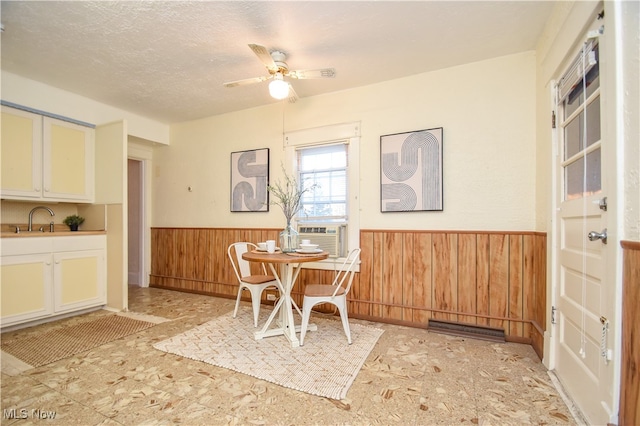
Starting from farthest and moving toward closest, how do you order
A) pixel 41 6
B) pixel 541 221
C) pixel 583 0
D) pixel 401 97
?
pixel 401 97, pixel 541 221, pixel 41 6, pixel 583 0

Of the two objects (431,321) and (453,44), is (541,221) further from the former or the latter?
(453,44)

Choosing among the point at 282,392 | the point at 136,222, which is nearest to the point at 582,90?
the point at 282,392

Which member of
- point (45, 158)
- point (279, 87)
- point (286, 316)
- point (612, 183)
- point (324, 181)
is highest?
point (279, 87)

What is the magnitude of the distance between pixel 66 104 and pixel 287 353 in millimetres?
4003

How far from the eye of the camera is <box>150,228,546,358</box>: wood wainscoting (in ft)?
8.54

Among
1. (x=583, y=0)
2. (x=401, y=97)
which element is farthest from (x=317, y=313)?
(x=583, y=0)

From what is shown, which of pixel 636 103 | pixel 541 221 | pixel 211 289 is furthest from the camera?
pixel 211 289

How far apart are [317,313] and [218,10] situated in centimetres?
312

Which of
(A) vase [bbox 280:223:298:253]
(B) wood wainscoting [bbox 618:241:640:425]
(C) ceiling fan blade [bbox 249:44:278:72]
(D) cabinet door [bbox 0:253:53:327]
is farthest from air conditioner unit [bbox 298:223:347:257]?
(D) cabinet door [bbox 0:253:53:327]

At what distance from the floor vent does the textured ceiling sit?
2.63m

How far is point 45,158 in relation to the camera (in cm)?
323

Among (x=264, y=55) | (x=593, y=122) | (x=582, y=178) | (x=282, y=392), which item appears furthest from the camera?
(x=264, y=55)

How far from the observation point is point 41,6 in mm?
2111

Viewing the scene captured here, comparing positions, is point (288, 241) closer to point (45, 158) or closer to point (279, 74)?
point (279, 74)
